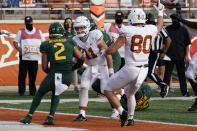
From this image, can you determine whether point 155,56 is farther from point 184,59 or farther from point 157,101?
point 157,101

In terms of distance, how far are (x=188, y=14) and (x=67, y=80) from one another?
14.4 meters

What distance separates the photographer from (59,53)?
30.7 feet

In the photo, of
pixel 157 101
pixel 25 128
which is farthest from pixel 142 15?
pixel 157 101

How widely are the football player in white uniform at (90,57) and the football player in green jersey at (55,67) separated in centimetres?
50

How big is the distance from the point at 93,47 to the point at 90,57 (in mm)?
219

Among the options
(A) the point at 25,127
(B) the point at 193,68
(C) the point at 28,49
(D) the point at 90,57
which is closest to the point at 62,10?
(C) the point at 28,49

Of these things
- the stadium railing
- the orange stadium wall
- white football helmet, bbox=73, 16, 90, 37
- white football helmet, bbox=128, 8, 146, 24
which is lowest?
the orange stadium wall

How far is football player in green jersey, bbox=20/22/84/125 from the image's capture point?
923 centimetres

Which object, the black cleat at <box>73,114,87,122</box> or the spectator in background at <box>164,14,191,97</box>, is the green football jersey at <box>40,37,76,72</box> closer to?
the black cleat at <box>73,114,87,122</box>

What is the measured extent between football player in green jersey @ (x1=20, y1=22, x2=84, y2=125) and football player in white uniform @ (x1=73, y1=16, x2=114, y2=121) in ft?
1.63

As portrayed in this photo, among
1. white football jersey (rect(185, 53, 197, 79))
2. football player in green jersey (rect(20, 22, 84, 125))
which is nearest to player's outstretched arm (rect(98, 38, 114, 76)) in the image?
football player in green jersey (rect(20, 22, 84, 125))

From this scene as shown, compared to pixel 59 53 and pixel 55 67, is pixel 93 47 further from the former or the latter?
pixel 55 67

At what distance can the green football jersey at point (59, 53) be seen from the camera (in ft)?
30.5

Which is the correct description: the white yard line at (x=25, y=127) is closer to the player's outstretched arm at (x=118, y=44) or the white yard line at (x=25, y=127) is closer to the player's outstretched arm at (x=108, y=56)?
the player's outstretched arm at (x=118, y=44)
